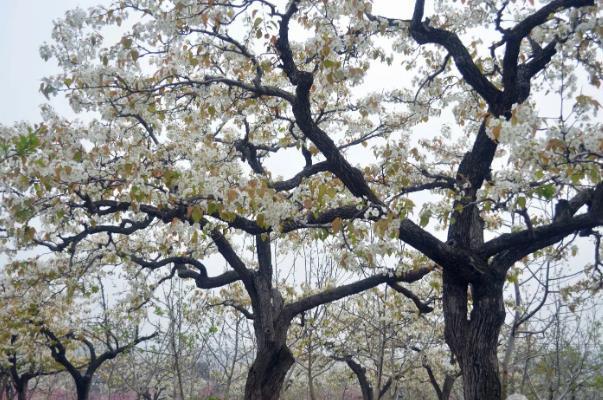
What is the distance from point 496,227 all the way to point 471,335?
3.28 meters

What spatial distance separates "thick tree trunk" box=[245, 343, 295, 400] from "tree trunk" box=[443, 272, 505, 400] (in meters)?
2.91

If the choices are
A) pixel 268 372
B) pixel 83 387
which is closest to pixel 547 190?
pixel 268 372

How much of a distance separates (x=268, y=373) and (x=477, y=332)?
352 centimetres

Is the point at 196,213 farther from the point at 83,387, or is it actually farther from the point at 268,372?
the point at 83,387

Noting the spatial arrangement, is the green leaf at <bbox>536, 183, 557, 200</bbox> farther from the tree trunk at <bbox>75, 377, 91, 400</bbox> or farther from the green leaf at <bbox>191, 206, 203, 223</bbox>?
the tree trunk at <bbox>75, 377, 91, 400</bbox>

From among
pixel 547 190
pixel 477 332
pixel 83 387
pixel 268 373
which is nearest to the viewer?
pixel 547 190

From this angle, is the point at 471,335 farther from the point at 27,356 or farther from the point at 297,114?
the point at 27,356

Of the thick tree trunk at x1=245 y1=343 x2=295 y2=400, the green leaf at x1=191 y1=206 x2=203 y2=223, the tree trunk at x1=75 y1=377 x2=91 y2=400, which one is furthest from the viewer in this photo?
the tree trunk at x1=75 y1=377 x2=91 y2=400

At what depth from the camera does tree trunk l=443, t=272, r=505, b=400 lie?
570 cm

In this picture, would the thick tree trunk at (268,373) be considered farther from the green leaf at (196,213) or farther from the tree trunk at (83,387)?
the tree trunk at (83,387)

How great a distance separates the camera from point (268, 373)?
8133 millimetres

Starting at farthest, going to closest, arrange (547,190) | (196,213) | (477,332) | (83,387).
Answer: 1. (83,387)
2. (477,332)
3. (196,213)
4. (547,190)

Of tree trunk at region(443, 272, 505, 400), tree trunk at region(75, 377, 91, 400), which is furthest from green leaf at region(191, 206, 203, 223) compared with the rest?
tree trunk at region(75, 377, 91, 400)

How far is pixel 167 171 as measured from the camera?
18.0ft
